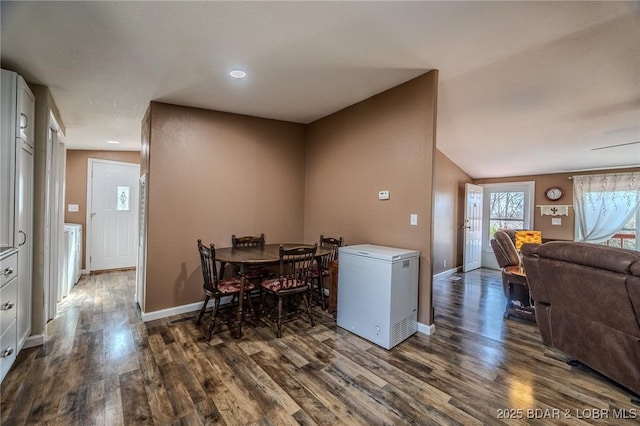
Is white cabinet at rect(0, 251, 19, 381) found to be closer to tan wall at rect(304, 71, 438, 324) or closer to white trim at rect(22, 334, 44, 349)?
white trim at rect(22, 334, 44, 349)

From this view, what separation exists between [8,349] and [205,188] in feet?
7.04

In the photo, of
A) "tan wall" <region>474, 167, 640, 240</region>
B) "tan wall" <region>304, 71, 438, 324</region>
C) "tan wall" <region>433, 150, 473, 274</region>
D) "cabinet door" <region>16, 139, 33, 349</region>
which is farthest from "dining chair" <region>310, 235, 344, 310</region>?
"tan wall" <region>474, 167, 640, 240</region>

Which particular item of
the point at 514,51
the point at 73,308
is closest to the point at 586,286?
the point at 514,51

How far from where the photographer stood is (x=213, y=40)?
2.07 metres

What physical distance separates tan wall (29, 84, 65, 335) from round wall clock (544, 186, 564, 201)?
7565mm

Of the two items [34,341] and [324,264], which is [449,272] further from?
[34,341]

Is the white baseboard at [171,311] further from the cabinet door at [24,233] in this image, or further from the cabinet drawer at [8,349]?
the cabinet drawer at [8,349]

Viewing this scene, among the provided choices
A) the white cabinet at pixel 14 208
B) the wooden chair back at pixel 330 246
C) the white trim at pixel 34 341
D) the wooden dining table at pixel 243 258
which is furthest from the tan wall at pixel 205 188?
the white cabinet at pixel 14 208

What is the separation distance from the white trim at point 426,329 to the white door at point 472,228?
3.24 meters

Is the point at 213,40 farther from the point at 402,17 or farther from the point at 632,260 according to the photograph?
the point at 632,260

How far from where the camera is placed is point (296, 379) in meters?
2.06

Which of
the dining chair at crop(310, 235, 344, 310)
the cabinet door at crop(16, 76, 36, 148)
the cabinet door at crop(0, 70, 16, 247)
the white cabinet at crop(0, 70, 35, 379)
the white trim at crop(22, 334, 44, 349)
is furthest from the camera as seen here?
the dining chair at crop(310, 235, 344, 310)

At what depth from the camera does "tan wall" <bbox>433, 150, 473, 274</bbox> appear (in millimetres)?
4953

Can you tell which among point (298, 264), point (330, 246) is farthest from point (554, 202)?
point (298, 264)
